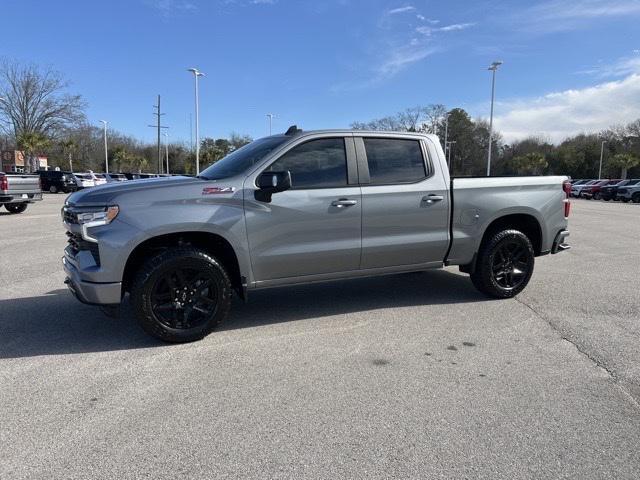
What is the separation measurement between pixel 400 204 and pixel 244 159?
1.71 m

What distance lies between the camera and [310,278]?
203 inches

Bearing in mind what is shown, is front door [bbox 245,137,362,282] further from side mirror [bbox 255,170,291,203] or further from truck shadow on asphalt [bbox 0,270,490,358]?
truck shadow on asphalt [bbox 0,270,490,358]

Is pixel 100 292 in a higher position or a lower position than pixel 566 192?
lower

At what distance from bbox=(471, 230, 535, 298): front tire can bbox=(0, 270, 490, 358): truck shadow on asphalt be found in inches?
9.8

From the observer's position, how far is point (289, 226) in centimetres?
489

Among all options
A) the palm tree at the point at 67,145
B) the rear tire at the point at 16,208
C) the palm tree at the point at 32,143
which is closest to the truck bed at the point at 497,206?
the rear tire at the point at 16,208

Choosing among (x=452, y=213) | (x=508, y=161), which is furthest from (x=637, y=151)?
(x=452, y=213)

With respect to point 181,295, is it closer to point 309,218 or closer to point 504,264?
point 309,218

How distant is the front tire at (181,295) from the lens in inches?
175

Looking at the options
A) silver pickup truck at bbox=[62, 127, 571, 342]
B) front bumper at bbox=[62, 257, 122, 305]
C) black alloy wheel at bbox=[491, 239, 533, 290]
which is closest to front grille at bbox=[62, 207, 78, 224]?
silver pickup truck at bbox=[62, 127, 571, 342]

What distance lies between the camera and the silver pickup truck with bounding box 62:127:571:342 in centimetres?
442

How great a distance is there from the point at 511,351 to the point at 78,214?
3995mm

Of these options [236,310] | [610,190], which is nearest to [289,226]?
[236,310]

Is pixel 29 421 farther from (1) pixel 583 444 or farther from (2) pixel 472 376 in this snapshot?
(1) pixel 583 444
